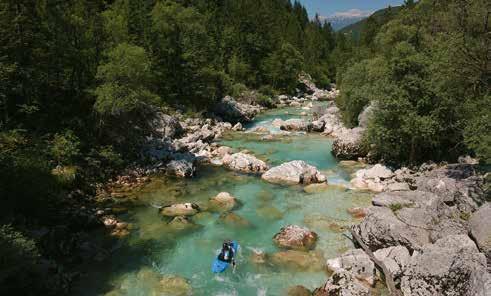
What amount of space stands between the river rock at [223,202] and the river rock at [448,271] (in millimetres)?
11038

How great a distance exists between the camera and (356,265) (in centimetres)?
1509

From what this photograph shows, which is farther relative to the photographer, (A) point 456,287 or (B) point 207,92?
(B) point 207,92

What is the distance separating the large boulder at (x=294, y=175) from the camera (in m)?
26.5

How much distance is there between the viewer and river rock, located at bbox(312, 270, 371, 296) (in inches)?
529

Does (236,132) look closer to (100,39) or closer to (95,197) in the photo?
(100,39)

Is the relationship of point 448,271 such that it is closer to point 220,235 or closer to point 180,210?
point 220,235

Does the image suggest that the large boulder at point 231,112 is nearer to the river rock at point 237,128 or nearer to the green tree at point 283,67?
the river rock at point 237,128

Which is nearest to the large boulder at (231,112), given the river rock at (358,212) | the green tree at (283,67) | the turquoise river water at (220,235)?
the turquoise river water at (220,235)

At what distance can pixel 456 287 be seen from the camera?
12.0 metres

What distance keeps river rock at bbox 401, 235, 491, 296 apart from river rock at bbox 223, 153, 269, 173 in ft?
53.0

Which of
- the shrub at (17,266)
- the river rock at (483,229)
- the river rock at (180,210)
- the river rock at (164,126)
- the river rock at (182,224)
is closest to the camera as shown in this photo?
the shrub at (17,266)

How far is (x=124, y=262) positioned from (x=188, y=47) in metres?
36.3

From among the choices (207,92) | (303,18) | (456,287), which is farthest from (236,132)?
(303,18)

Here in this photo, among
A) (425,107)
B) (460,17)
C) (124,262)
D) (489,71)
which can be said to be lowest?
(124,262)
